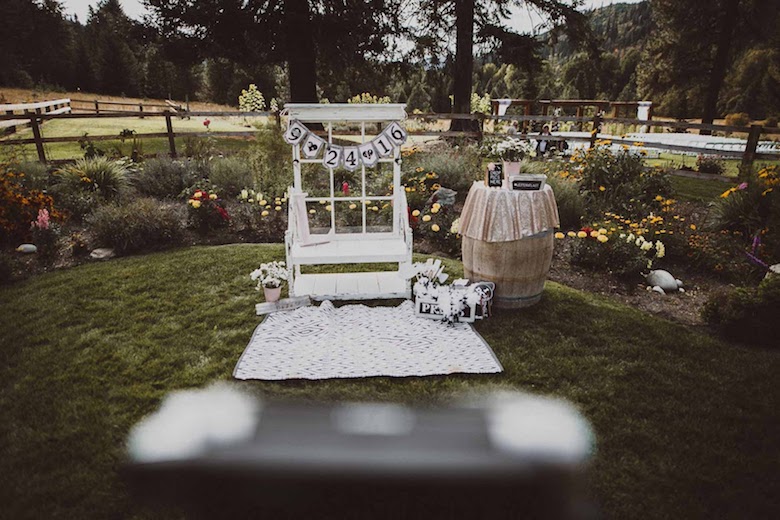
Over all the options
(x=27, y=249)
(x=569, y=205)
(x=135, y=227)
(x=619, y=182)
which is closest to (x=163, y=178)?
(x=135, y=227)

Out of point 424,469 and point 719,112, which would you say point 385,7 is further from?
point 719,112

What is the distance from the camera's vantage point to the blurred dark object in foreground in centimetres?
242

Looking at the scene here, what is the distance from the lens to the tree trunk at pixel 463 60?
12.4 metres

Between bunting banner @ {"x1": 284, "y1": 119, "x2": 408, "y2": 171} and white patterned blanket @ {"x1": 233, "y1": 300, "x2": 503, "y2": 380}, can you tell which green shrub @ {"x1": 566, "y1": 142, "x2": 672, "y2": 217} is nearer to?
bunting banner @ {"x1": 284, "y1": 119, "x2": 408, "y2": 171}

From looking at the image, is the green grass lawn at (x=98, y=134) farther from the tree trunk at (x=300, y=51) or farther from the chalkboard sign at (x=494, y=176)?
the chalkboard sign at (x=494, y=176)

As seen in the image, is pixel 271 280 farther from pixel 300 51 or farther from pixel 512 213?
pixel 300 51

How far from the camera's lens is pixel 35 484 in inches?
99.1

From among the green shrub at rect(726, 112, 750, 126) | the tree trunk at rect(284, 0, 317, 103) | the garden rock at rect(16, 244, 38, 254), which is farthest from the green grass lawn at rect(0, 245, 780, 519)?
the green shrub at rect(726, 112, 750, 126)

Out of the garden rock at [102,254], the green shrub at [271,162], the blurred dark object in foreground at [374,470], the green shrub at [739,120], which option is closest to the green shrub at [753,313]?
the blurred dark object in foreground at [374,470]

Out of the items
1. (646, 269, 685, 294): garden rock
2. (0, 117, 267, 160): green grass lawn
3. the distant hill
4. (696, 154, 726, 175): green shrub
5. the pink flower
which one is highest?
the distant hill

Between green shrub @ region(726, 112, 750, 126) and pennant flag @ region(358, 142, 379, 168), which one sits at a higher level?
green shrub @ region(726, 112, 750, 126)

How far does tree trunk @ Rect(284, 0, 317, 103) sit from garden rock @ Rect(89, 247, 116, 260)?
6849mm

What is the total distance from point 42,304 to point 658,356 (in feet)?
18.2

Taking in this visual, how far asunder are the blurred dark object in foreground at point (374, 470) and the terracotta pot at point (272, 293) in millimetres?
1657
